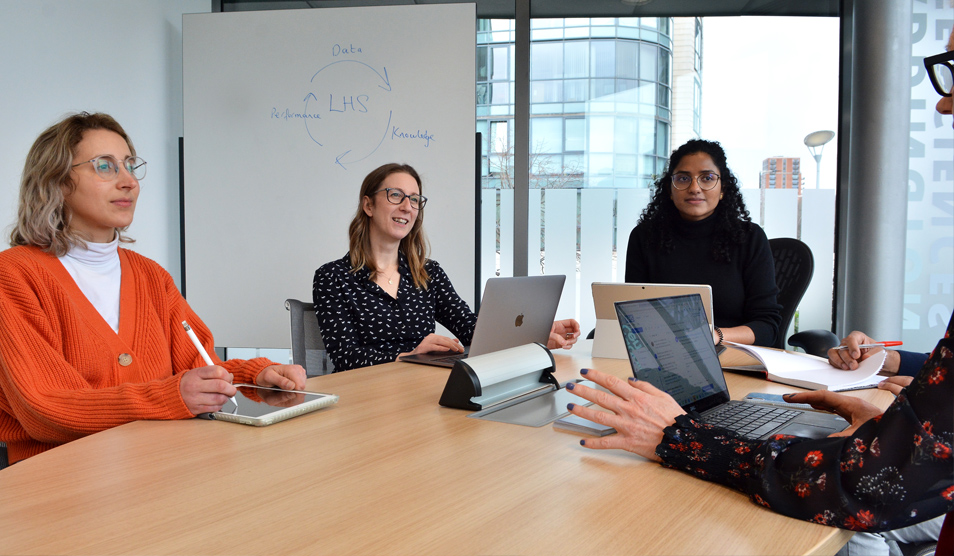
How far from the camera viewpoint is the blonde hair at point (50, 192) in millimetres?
1413

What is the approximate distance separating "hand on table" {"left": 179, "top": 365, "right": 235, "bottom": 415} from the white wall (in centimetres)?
137

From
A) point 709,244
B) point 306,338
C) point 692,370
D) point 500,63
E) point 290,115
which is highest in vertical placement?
point 500,63

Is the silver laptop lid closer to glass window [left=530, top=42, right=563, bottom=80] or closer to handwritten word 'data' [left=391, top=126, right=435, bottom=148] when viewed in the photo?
handwritten word 'data' [left=391, top=126, right=435, bottom=148]

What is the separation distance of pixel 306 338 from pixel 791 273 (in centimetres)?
197

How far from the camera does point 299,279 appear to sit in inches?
132

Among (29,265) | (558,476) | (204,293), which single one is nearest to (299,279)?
(204,293)

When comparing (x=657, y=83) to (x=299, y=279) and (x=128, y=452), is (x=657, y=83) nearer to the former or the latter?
(x=299, y=279)

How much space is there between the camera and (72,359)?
136 cm

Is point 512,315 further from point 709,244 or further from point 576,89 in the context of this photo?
point 576,89

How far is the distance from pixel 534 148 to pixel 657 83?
0.74 meters

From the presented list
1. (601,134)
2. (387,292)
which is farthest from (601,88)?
(387,292)

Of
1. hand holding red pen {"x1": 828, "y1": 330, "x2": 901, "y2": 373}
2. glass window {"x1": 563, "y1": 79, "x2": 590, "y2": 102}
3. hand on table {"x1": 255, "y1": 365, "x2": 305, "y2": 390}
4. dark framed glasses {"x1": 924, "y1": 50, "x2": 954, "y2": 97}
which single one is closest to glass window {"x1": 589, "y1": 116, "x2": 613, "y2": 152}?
glass window {"x1": 563, "y1": 79, "x2": 590, "y2": 102}

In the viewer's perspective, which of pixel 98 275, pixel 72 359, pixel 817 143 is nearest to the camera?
pixel 72 359

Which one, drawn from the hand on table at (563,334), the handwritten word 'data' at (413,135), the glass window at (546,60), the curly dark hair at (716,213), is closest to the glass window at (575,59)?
the glass window at (546,60)
